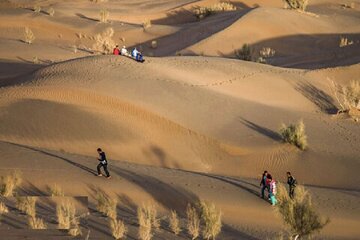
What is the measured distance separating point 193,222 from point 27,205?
322 centimetres

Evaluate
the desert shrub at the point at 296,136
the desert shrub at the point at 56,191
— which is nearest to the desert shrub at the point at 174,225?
the desert shrub at the point at 56,191

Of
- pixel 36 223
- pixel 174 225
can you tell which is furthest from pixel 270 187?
pixel 36 223

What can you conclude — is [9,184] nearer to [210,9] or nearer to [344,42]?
[344,42]

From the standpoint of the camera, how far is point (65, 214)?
1102cm

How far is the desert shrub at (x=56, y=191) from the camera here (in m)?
12.8

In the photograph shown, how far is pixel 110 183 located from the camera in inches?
559

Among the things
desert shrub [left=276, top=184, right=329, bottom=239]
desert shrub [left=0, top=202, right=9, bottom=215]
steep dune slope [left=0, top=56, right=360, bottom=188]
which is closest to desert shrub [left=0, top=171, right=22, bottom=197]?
desert shrub [left=0, top=202, right=9, bottom=215]

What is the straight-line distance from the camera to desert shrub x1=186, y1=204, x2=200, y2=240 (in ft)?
37.0

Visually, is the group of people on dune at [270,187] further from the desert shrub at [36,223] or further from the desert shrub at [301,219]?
the desert shrub at [36,223]

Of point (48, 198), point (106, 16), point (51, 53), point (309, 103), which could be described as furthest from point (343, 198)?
point (106, 16)

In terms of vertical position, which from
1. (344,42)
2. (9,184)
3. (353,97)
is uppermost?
(344,42)

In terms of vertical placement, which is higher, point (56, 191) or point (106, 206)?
point (56, 191)

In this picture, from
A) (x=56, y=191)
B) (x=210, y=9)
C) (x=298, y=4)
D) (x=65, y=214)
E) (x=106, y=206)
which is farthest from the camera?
(x=210, y=9)

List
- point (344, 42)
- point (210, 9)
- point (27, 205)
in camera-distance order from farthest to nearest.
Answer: point (210, 9) < point (344, 42) < point (27, 205)
